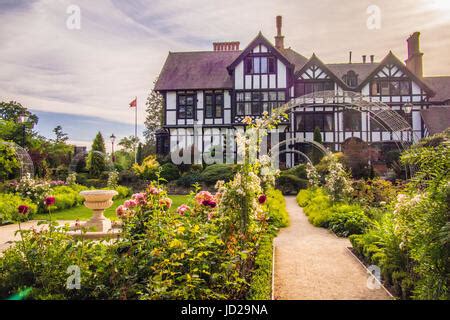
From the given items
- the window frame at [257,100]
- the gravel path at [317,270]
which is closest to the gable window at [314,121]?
the window frame at [257,100]

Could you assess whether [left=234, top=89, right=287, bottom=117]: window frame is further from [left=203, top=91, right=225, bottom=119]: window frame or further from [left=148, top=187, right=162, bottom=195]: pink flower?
[left=148, top=187, right=162, bottom=195]: pink flower

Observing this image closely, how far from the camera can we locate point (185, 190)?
19.8 meters

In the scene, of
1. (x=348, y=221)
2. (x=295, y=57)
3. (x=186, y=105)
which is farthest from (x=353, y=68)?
(x=348, y=221)

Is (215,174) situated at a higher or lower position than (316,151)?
lower

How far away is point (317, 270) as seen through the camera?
562 centimetres

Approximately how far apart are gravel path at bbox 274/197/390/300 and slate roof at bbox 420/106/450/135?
18.5m

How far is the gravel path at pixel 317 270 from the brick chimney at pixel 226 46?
23.9m

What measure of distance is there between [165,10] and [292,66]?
2005 centimetres

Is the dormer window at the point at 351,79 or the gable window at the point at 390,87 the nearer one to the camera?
the gable window at the point at 390,87

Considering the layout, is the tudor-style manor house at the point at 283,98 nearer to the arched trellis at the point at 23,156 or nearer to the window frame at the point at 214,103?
the window frame at the point at 214,103

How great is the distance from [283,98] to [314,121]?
9.48 feet

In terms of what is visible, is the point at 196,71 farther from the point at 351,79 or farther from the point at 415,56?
the point at 415,56

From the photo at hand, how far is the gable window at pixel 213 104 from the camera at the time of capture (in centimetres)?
2508
